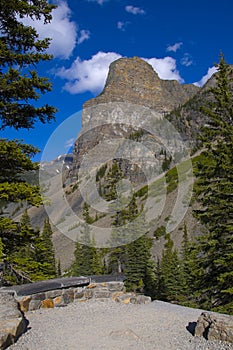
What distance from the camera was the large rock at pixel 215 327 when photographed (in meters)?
6.36

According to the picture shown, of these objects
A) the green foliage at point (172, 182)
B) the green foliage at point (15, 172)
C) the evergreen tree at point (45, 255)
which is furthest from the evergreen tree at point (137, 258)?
the green foliage at point (172, 182)

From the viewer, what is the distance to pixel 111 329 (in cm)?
760

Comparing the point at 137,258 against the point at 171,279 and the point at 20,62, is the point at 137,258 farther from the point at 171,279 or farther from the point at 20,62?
the point at 20,62

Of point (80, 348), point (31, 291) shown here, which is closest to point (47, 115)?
point (31, 291)

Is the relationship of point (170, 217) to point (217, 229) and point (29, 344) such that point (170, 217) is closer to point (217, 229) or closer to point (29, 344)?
point (217, 229)

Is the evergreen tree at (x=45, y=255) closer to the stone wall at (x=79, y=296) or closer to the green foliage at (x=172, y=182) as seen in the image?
the stone wall at (x=79, y=296)

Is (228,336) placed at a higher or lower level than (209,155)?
lower

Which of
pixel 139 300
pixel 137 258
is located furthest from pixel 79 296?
pixel 137 258

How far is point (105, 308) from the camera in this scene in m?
9.73

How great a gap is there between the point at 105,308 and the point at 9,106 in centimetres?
701

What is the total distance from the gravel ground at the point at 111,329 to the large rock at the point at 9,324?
0.52ft

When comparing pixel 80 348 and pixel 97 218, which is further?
pixel 97 218

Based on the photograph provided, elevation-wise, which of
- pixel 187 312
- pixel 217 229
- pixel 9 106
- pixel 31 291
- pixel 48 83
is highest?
pixel 48 83

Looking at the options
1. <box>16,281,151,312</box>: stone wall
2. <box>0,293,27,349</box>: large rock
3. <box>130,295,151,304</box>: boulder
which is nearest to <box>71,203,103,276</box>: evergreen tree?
<box>16,281,151,312</box>: stone wall
